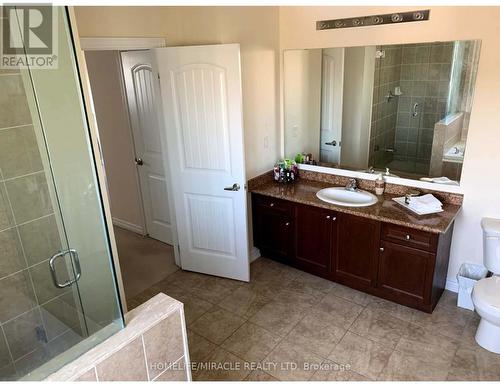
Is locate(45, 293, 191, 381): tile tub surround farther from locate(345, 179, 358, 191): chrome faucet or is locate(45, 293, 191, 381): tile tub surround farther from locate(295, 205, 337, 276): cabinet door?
locate(345, 179, 358, 191): chrome faucet

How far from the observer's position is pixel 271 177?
143 inches

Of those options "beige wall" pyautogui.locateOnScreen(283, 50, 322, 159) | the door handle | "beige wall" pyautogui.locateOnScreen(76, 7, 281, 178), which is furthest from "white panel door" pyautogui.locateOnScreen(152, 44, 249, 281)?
"beige wall" pyautogui.locateOnScreen(283, 50, 322, 159)

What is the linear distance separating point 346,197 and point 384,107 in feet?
2.61

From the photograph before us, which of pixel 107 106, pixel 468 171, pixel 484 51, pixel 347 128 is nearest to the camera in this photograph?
pixel 484 51

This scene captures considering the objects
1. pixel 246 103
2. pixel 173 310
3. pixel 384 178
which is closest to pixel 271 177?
pixel 246 103

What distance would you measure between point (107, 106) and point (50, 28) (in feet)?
7.82

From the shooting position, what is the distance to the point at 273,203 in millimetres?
3344

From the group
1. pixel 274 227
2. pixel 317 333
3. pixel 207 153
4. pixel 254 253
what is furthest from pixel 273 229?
pixel 317 333

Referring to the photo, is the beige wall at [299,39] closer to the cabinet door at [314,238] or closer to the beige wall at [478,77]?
the beige wall at [478,77]

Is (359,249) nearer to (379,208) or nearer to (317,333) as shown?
(379,208)

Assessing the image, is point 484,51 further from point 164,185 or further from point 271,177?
point 164,185

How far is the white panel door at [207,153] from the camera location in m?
2.84

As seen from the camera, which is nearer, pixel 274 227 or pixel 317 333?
pixel 317 333

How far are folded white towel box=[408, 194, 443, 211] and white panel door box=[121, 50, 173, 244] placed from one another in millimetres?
2183
